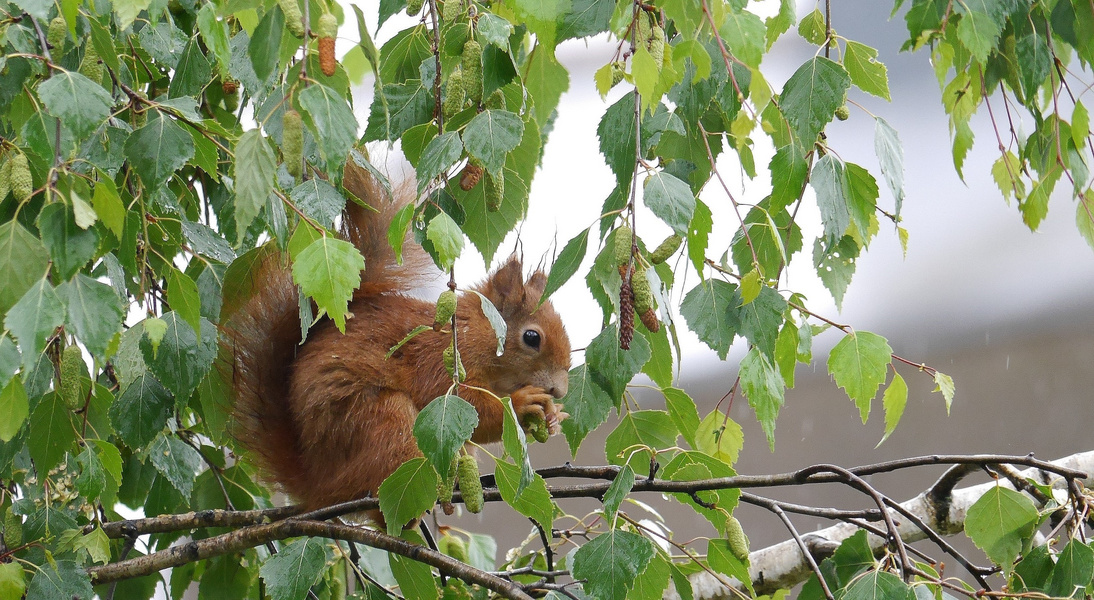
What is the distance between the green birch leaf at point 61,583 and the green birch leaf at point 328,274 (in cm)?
57

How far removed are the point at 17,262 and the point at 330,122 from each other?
9.6 inches

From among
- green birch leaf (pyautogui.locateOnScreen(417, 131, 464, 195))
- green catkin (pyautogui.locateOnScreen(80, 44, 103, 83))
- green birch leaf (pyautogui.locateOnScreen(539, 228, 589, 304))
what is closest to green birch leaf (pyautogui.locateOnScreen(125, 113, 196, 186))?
green catkin (pyautogui.locateOnScreen(80, 44, 103, 83))

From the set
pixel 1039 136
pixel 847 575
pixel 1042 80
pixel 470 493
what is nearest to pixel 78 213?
pixel 470 493

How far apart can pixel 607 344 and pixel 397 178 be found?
70 cm

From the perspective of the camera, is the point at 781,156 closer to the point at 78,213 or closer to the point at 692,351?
the point at 78,213

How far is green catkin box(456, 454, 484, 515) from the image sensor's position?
31.3 inches

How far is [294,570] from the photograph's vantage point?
1051mm

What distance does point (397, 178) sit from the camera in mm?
1412

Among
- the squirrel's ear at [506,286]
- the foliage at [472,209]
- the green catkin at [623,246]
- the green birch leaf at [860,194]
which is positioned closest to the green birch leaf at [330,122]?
the foliage at [472,209]

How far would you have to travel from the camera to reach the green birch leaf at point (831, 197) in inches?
31.5

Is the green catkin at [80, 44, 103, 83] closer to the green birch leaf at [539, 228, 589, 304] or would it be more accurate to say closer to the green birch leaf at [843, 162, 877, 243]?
the green birch leaf at [539, 228, 589, 304]

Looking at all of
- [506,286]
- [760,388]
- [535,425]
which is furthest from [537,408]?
[760,388]

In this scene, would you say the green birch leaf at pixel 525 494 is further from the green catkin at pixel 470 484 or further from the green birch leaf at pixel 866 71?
Result: the green birch leaf at pixel 866 71

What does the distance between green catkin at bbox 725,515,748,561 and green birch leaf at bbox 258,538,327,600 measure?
0.45m
